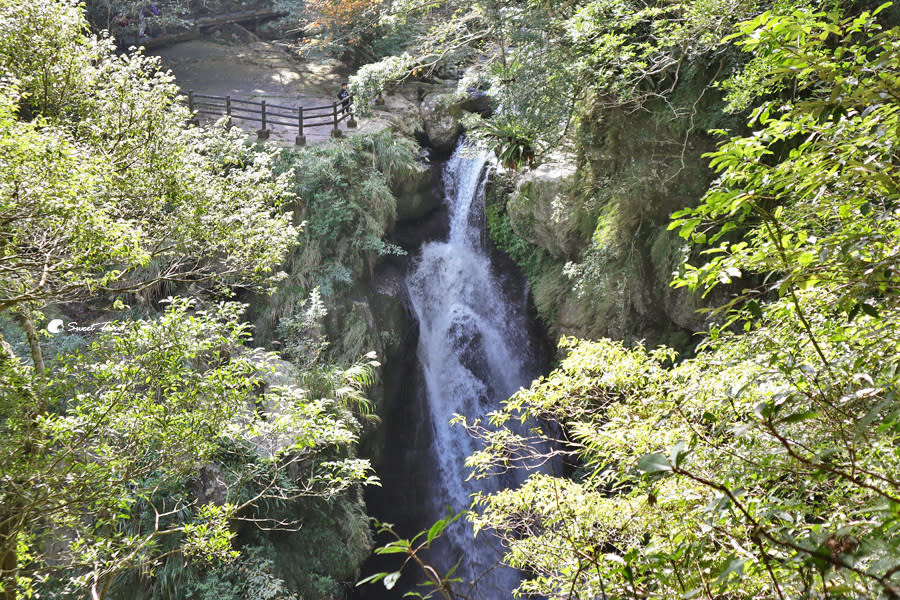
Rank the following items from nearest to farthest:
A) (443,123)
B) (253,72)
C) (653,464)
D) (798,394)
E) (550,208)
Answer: (653,464), (798,394), (550,208), (443,123), (253,72)

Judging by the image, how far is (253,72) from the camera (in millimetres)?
16625

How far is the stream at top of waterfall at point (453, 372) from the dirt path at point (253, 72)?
462 cm

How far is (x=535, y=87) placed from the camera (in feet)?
25.5

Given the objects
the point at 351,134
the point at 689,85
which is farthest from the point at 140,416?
the point at 351,134

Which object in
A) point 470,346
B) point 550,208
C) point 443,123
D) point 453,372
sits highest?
point 443,123

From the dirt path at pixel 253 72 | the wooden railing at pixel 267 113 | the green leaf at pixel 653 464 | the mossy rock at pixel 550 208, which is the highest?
the dirt path at pixel 253 72

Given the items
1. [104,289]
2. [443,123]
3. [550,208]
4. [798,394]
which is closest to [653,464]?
[798,394]

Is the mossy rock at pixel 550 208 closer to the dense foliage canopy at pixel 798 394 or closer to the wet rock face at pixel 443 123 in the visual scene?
the wet rock face at pixel 443 123

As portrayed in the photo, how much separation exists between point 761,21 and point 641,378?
2603mm

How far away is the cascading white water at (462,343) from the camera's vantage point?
10430 mm

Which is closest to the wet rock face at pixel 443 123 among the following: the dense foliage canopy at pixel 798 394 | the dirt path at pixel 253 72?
the dirt path at pixel 253 72

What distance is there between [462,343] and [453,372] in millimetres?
628

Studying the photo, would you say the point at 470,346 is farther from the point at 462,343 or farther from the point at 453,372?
the point at 453,372

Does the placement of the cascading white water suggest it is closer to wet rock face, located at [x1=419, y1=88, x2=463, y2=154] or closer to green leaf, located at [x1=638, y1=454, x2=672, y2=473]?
Answer: wet rock face, located at [x1=419, y1=88, x2=463, y2=154]
